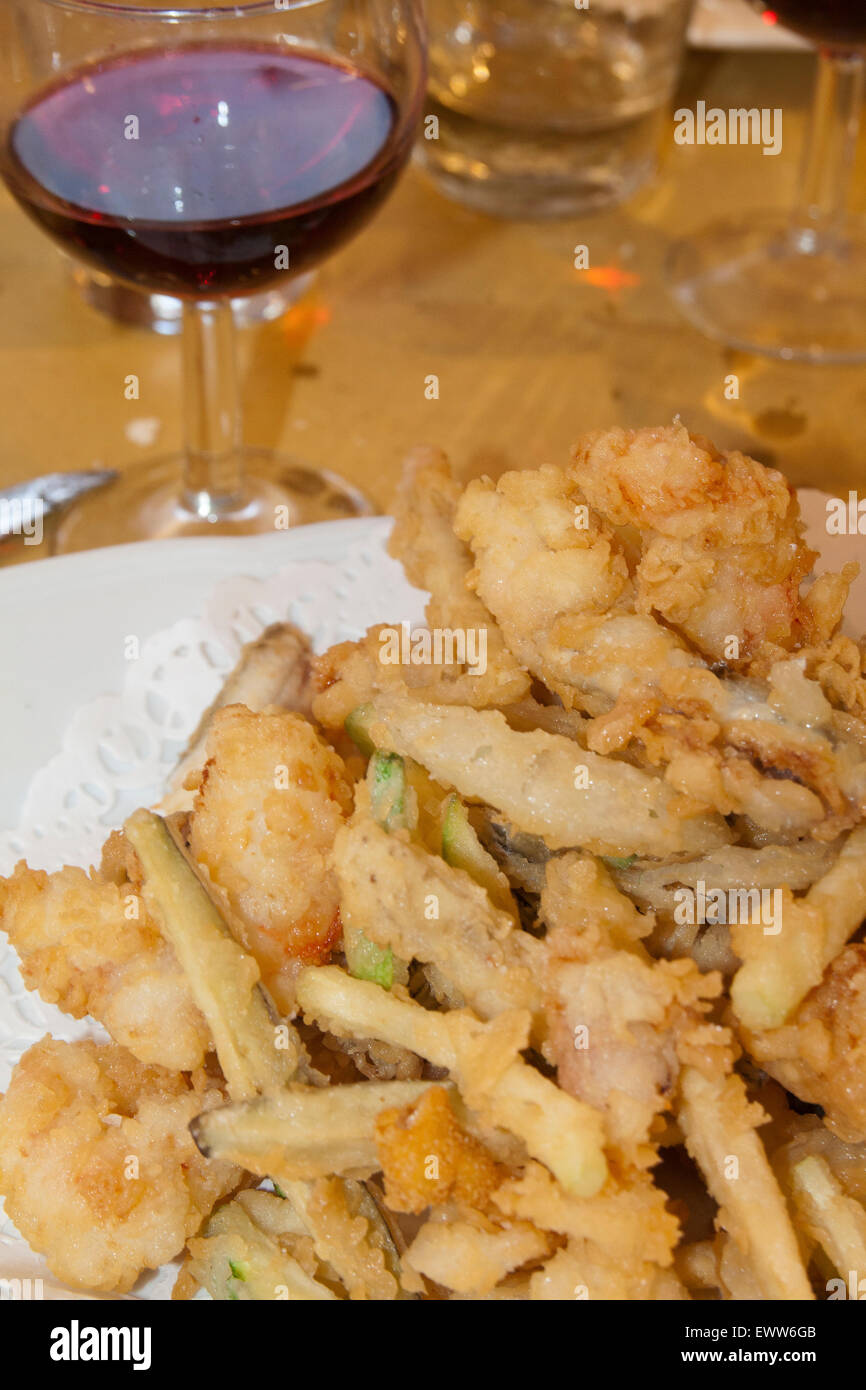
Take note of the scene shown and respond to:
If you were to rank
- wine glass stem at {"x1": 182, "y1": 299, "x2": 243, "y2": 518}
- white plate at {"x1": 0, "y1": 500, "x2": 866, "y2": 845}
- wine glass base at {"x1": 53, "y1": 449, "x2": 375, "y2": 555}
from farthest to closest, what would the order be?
wine glass base at {"x1": 53, "y1": 449, "x2": 375, "y2": 555}
wine glass stem at {"x1": 182, "y1": 299, "x2": 243, "y2": 518}
white plate at {"x1": 0, "y1": 500, "x2": 866, "y2": 845}

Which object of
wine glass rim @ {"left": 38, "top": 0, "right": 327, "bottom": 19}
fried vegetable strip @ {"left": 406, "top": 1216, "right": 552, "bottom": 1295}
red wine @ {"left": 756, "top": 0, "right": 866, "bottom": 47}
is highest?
wine glass rim @ {"left": 38, "top": 0, "right": 327, "bottom": 19}

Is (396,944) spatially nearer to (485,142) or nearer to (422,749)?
(422,749)

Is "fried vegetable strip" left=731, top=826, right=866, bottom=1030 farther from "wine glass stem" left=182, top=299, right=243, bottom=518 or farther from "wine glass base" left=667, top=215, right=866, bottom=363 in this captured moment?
"wine glass base" left=667, top=215, right=866, bottom=363

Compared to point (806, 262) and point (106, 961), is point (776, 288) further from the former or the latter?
point (106, 961)

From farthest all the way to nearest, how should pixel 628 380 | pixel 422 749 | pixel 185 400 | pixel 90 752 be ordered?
pixel 628 380 < pixel 185 400 < pixel 90 752 < pixel 422 749

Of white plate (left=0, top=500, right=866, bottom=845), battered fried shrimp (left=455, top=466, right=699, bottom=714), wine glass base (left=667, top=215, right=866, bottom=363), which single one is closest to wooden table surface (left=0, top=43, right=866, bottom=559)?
wine glass base (left=667, top=215, right=866, bottom=363)

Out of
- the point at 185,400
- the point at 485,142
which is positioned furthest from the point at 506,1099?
the point at 485,142
